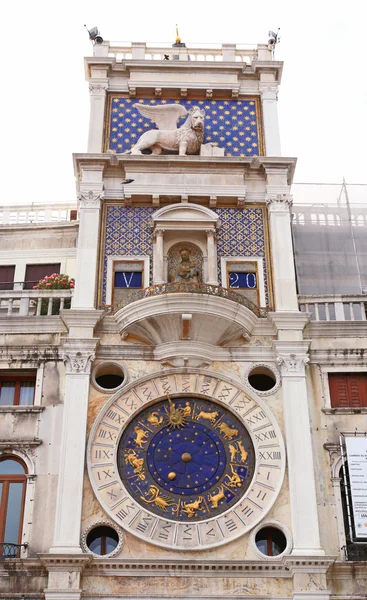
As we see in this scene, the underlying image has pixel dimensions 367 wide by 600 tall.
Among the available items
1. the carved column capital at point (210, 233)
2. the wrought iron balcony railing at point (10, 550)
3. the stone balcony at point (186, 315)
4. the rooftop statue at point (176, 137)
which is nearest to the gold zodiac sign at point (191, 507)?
the wrought iron balcony railing at point (10, 550)

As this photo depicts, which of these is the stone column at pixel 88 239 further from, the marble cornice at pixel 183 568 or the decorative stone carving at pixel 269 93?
the marble cornice at pixel 183 568

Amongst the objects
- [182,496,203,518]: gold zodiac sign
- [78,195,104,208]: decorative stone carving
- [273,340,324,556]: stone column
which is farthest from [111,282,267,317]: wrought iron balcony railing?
[182,496,203,518]: gold zodiac sign

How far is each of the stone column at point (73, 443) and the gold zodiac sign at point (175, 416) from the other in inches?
70.8

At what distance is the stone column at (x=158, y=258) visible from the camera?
21.0 meters

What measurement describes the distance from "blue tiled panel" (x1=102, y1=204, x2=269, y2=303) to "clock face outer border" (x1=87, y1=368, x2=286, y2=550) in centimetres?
317

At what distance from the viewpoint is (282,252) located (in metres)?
21.5

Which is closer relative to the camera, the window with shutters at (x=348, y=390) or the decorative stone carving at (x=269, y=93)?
the window with shutters at (x=348, y=390)

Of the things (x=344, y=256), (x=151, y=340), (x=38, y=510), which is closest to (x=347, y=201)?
(x=344, y=256)

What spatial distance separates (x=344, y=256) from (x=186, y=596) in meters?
10.5

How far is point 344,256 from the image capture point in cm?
2369

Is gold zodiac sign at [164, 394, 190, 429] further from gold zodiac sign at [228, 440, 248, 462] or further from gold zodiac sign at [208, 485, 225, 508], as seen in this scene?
gold zodiac sign at [208, 485, 225, 508]

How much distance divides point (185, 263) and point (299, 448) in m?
5.51

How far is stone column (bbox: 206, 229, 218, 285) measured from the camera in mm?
21061

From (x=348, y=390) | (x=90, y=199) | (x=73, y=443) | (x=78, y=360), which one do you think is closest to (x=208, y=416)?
(x=73, y=443)
